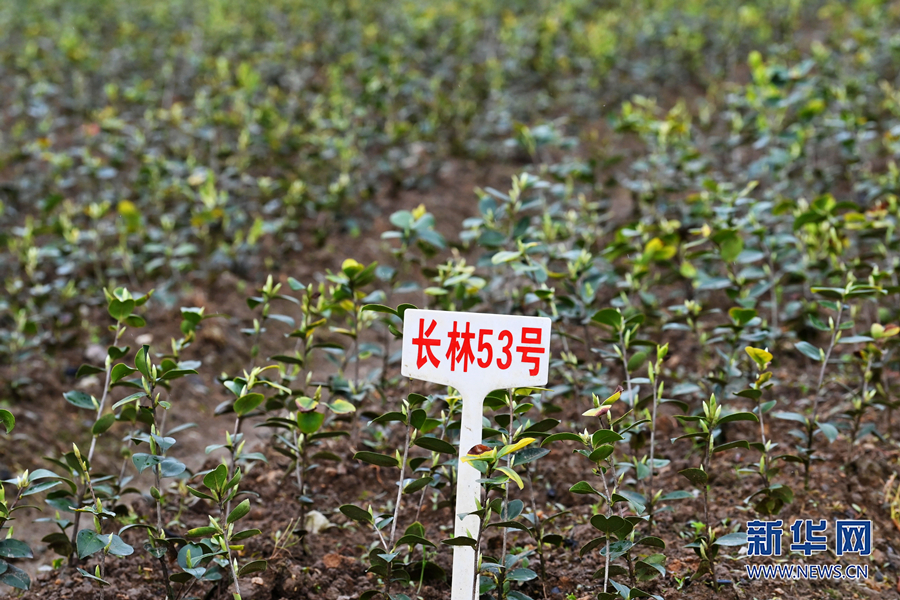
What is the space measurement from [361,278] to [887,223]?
76.8 inches

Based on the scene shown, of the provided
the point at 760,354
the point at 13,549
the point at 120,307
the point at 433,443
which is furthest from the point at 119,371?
the point at 760,354

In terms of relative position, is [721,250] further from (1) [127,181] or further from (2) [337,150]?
(1) [127,181]

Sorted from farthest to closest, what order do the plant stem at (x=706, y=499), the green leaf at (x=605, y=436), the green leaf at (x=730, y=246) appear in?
the green leaf at (x=730, y=246) < the plant stem at (x=706, y=499) < the green leaf at (x=605, y=436)

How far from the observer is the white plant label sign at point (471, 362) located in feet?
5.65

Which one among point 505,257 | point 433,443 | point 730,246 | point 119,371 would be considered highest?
point 730,246

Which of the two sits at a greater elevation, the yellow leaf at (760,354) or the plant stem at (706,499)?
the yellow leaf at (760,354)

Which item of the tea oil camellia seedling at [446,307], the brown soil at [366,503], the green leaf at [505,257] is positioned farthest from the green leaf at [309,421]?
the green leaf at [505,257]

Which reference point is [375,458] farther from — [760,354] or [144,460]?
[760,354]

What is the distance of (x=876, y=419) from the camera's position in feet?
9.23

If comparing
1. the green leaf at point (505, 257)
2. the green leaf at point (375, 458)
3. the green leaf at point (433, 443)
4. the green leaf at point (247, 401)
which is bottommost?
the green leaf at point (375, 458)

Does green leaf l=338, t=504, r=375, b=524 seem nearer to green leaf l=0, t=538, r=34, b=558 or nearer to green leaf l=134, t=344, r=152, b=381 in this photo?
green leaf l=134, t=344, r=152, b=381

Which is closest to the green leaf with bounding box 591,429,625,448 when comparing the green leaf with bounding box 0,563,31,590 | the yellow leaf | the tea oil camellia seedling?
the tea oil camellia seedling

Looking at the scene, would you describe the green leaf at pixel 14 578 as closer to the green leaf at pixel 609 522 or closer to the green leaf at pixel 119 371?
the green leaf at pixel 119 371

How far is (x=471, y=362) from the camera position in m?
1.75
